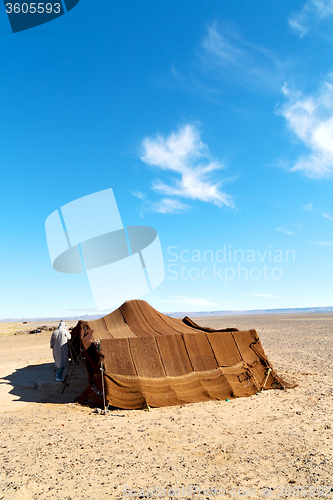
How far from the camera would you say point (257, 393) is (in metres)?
9.47

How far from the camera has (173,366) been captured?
9.13 m

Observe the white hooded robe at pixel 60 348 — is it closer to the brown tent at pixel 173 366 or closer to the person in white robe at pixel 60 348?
the person in white robe at pixel 60 348

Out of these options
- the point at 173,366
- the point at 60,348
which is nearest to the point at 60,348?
the point at 60,348

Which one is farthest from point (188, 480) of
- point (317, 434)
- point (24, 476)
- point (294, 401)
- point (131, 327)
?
point (131, 327)

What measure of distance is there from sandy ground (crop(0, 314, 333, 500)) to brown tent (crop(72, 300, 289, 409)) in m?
0.40

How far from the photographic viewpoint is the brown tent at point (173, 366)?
27.8 feet

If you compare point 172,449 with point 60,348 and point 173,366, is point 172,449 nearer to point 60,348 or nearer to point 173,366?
point 173,366

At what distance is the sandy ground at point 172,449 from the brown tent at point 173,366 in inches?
15.9

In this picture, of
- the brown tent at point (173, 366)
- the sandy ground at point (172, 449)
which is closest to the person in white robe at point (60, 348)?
the brown tent at point (173, 366)

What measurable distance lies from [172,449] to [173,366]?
3.35 m

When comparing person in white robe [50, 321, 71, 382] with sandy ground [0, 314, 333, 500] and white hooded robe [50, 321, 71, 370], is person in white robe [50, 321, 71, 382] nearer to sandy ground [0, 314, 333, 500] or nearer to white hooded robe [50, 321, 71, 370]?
white hooded robe [50, 321, 71, 370]

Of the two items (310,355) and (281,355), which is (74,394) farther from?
(310,355)

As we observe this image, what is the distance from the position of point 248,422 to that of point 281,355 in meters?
10.2

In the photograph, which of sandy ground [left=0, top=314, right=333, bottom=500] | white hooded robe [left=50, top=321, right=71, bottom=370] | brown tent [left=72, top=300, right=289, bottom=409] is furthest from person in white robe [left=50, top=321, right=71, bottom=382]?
sandy ground [left=0, top=314, right=333, bottom=500]
